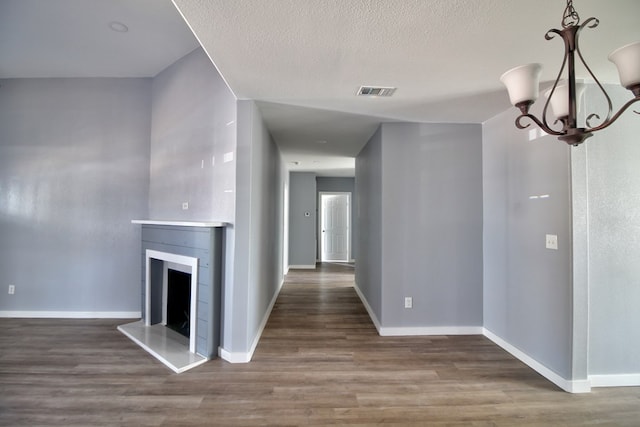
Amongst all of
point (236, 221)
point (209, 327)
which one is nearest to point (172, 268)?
point (209, 327)

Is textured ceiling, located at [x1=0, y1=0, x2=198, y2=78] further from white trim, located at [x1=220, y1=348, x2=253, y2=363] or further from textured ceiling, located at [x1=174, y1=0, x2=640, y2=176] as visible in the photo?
white trim, located at [x1=220, y1=348, x2=253, y2=363]

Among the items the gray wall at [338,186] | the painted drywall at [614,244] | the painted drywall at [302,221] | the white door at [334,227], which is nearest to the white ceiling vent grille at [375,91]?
the painted drywall at [614,244]

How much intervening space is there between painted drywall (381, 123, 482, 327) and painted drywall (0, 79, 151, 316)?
3.18 metres

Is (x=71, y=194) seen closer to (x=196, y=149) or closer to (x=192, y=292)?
(x=196, y=149)

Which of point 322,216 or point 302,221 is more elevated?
point 322,216

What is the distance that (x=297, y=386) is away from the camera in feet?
7.13

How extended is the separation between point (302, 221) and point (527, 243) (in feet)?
17.6

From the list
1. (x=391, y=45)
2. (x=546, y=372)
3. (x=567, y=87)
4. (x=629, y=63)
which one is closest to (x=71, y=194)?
(x=391, y=45)

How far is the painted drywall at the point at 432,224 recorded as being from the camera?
3.18 metres

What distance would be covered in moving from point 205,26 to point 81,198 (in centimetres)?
328

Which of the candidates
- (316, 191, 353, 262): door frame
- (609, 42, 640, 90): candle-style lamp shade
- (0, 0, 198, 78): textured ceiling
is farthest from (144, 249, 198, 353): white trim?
(316, 191, 353, 262): door frame

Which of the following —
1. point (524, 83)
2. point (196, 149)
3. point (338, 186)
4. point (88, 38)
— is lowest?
point (524, 83)

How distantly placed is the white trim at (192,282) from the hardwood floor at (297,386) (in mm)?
337

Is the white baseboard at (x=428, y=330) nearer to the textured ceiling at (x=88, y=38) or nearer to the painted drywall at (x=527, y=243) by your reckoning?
the painted drywall at (x=527, y=243)
